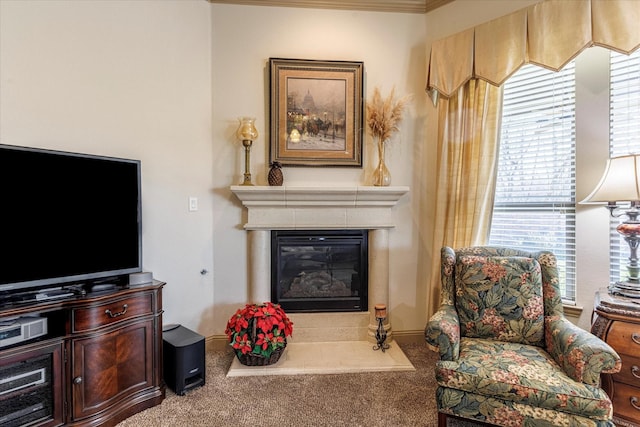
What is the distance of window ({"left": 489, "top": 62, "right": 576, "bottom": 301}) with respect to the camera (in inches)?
89.4

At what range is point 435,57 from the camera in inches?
105

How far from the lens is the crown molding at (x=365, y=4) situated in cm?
276

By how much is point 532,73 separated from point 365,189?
5.30 feet

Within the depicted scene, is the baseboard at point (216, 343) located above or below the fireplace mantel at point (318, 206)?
below

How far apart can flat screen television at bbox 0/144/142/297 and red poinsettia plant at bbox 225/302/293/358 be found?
85 centimetres

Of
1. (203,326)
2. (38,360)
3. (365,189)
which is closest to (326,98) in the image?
(365,189)

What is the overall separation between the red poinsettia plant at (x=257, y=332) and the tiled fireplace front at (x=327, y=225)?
0.37 metres

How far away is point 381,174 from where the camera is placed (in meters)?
2.75

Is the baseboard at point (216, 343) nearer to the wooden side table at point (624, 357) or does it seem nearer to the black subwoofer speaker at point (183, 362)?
the black subwoofer speaker at point (183, 362)

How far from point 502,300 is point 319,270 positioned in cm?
150

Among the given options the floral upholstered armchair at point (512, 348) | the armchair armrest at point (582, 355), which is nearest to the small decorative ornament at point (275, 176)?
the floral upholstered armchair at point (512, 348)

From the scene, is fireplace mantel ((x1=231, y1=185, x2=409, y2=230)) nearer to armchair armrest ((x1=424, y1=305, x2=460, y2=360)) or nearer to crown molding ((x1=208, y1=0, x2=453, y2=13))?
armchair armrest ((x1=424, y1=305, x2=460, y2=360))

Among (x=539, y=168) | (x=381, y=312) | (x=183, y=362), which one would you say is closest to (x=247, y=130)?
(x=183, y=362)

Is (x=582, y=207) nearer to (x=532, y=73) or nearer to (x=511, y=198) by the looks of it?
(x=511, y=198)
